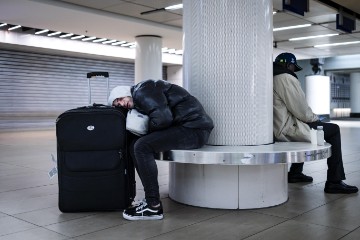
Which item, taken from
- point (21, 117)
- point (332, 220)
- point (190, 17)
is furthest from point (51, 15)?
point (332, 220)

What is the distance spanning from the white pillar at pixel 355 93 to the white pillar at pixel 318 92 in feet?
26.3

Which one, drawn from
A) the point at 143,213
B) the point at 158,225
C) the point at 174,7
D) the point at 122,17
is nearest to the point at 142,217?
the point at 143,213

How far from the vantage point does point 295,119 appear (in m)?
4.24

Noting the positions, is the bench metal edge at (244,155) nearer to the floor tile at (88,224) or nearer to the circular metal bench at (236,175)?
the circular metal bench at (236,175)

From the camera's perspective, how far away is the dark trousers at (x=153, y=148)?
328 centimetres

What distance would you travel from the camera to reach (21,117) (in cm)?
1377

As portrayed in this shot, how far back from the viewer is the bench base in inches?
141

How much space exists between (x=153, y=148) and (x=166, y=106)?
0.35 m

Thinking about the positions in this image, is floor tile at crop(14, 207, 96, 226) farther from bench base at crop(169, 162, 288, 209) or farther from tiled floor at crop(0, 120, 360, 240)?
bench base at crop(169, 162, 288, 209)

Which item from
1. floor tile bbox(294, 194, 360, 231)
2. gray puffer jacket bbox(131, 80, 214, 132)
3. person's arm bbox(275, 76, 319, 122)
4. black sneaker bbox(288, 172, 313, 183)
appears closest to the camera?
floor tile bbox(294, 194, 360, 231)

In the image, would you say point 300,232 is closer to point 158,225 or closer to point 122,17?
point 158,225

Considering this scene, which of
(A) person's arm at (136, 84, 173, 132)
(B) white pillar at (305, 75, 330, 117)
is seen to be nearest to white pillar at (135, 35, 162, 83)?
(A) person's arm at (136, 84, 173, 132)

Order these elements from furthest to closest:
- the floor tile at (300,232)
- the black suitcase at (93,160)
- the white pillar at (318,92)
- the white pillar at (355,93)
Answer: the white pillar at (355,93) → the white pillar at (318,92) → the black suitcase at (93,160) → the floor tile at (300,232)

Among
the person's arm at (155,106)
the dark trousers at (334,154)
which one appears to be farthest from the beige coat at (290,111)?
the person's arm at (155,106)
